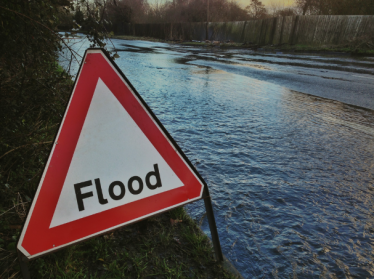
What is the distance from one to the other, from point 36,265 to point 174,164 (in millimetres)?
1036

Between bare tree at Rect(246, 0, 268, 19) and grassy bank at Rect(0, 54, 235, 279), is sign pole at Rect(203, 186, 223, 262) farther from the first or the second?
bare tree at Rect(246, 0, 268, 19)

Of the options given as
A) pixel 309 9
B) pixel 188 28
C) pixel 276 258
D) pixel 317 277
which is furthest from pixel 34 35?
pixel 188 28

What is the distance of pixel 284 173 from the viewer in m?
3.41

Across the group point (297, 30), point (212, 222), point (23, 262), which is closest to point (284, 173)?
point (212, 222)

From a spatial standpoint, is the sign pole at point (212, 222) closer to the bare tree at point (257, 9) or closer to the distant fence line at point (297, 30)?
the distant fence line at point (297, 30)

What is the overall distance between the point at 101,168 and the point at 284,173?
2.52 m

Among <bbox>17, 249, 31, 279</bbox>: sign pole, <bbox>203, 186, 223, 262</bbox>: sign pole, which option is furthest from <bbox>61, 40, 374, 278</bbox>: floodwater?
Answer: <bbox>17, 249, 31, 279</bbox>: sign pole

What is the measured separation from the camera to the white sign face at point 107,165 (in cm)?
144

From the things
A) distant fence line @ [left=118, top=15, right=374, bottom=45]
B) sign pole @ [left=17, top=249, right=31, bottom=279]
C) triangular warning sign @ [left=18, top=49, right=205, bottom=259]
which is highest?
triangular warning sign @ [left=18, top=49, right=205, bottom=259]

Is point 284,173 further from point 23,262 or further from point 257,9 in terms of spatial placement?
point 257,9

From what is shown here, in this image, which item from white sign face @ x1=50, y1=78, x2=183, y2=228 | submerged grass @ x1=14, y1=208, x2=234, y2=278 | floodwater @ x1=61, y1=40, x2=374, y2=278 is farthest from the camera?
A: floodwater @ x1=61, y1=40, x2=374, y2=278

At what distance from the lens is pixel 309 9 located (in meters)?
35.7

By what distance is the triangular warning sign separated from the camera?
139 centimetres

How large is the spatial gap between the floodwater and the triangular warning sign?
37.6 inches
